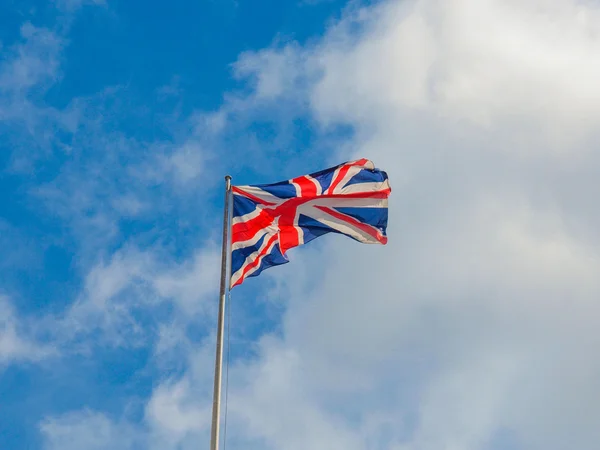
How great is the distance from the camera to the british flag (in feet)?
99.4

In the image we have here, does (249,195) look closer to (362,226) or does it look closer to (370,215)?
(362,226)

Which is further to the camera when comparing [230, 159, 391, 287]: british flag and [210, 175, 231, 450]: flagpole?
[230, 159, 391, 287]: british flag

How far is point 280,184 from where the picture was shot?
105 ft

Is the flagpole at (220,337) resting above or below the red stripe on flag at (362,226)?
below

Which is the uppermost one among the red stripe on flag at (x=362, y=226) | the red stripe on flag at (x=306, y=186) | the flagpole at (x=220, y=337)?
the red stripe on flag at (x=306, y=186)

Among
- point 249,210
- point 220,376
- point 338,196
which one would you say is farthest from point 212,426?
point 338,196

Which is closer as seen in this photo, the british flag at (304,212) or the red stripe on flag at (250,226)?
the red stripe on flag at (250,226)

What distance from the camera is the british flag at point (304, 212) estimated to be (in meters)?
30.3

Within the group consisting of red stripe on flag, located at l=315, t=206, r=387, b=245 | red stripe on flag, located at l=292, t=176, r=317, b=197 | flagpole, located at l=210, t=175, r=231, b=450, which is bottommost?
flagpole, located at l=210, t=175, r=231, b=450

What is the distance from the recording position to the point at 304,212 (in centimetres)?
3219

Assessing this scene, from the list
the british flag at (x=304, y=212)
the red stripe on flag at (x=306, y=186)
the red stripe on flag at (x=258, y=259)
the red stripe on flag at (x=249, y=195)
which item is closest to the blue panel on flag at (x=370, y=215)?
the british flag at (x=304, y=212)

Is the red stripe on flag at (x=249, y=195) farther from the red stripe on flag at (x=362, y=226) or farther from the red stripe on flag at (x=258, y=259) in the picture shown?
the red stripe on flag at (x=362, y=226)

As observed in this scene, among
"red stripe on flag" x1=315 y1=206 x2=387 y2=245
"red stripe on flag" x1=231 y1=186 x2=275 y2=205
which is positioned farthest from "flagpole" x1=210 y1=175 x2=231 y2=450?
"red stripe on flag" x1=315 y1=206 x2=387 y2=245

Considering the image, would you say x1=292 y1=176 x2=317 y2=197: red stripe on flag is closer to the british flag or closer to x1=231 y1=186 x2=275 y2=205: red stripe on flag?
the british flag
